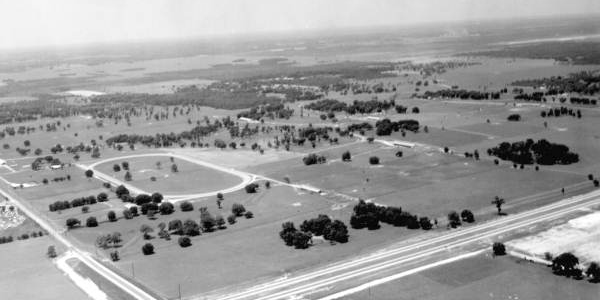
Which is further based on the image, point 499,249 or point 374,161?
point 374,161

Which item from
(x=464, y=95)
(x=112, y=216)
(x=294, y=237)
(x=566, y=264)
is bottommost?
(x=112, y=216)

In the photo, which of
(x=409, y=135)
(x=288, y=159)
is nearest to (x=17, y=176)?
(x=288, y=159)

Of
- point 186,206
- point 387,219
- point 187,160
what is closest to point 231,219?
point 186,206

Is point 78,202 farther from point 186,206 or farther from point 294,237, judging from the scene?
point 294,237

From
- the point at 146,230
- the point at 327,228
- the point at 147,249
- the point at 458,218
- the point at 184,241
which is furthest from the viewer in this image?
the point at 146,230

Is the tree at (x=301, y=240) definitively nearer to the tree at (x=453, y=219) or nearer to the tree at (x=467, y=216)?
the tree at (x=453, y=219)
